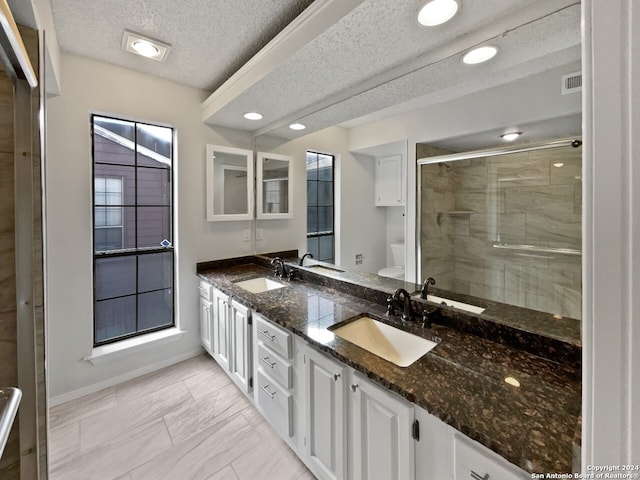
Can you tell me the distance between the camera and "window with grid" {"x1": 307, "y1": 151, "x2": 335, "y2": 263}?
233cm

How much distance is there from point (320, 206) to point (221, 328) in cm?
129

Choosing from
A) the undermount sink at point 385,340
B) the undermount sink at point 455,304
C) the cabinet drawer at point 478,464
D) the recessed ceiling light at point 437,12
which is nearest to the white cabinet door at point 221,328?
the undermount sink at point 385,340

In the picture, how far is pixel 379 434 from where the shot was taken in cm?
107

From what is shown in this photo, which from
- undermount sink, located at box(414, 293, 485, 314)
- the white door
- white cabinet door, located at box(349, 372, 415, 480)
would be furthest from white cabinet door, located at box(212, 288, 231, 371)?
undermount sink, located at box(414, 293, 485, 314)

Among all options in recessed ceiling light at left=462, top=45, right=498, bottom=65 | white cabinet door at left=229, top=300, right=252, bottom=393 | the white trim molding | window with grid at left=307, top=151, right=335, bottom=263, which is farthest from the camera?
window with grid at left=307, top=151, right=335, bottom=263

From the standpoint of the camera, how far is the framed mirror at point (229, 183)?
104 inches

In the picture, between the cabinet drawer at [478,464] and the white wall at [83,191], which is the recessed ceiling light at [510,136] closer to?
the cabinet drawer at [478,464]

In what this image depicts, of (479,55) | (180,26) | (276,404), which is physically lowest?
(276,404)

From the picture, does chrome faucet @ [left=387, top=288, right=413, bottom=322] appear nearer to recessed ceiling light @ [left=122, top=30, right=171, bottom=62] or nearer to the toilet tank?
the toilet tank

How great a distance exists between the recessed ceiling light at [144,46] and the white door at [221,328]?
178 cm

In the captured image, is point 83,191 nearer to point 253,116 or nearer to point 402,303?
point 253,116

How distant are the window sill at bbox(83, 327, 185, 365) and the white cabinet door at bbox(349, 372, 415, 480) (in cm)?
198

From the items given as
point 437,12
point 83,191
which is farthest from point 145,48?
point 437,12

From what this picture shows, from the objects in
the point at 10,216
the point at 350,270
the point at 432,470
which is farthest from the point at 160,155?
the point at 432,470
